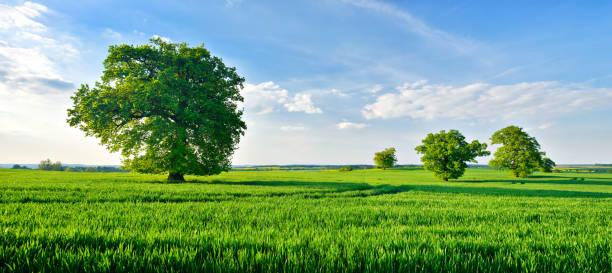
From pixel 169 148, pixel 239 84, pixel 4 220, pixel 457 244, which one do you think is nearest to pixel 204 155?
pixel 169 148

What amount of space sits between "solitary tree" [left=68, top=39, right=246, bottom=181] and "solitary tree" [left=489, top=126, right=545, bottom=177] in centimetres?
4977

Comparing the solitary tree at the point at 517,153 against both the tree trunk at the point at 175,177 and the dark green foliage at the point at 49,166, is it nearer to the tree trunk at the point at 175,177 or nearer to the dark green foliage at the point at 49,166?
the tree trunk at the point at 175,177

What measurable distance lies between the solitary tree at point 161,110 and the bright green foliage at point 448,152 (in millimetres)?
30867

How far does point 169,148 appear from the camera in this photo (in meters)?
23.6

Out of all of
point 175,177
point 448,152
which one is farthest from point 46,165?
point 448,152

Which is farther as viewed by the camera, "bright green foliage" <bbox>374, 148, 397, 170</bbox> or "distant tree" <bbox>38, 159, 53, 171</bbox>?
"bright green foliage" <bbox>374, 148, 397, 170</bbox>

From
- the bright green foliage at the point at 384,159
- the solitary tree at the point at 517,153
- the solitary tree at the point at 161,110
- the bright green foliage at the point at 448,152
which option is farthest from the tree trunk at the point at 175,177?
the bright green foliage at the point at 384,159

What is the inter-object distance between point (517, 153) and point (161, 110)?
5889cm

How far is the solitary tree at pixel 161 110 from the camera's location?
2264 cm

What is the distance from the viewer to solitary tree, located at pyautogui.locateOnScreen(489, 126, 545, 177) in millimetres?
45656

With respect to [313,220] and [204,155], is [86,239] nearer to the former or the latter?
[313,220]

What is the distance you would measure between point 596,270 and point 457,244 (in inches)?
63.6

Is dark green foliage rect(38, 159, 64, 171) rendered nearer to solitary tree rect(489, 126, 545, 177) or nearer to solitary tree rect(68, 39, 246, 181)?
solitary tree rect(68, 39, 246, 181)

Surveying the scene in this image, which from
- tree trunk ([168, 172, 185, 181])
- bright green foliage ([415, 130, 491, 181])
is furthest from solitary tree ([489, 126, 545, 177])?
tree trunk ([168, 172, 185, 181])
